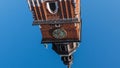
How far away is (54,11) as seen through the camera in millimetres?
34500

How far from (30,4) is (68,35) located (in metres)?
7.72

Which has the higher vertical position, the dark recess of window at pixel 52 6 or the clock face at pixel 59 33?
the dark recess of window at pixel 52 6

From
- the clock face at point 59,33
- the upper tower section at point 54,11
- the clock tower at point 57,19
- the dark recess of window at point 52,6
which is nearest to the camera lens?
the upper tower section at point 54,11

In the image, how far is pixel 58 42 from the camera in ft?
124

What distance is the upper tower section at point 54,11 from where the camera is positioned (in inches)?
1316

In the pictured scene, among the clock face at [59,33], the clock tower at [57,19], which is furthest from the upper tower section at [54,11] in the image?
the clock face at [59,33]

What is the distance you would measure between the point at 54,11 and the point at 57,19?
129cm

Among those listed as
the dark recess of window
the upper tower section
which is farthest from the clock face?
the dark recess of window

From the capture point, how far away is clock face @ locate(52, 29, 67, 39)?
36241 mm

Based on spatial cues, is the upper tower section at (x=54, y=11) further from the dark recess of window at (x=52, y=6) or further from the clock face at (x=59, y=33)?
the clock face at (x=59, y=33)

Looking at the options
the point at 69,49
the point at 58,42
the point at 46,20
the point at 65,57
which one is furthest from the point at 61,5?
the point at 65,57

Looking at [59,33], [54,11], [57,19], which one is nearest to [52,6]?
[54,11]

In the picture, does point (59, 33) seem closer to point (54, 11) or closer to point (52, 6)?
point (54, 11)

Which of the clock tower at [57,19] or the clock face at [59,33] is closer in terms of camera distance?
the clock tower at [57,19]
